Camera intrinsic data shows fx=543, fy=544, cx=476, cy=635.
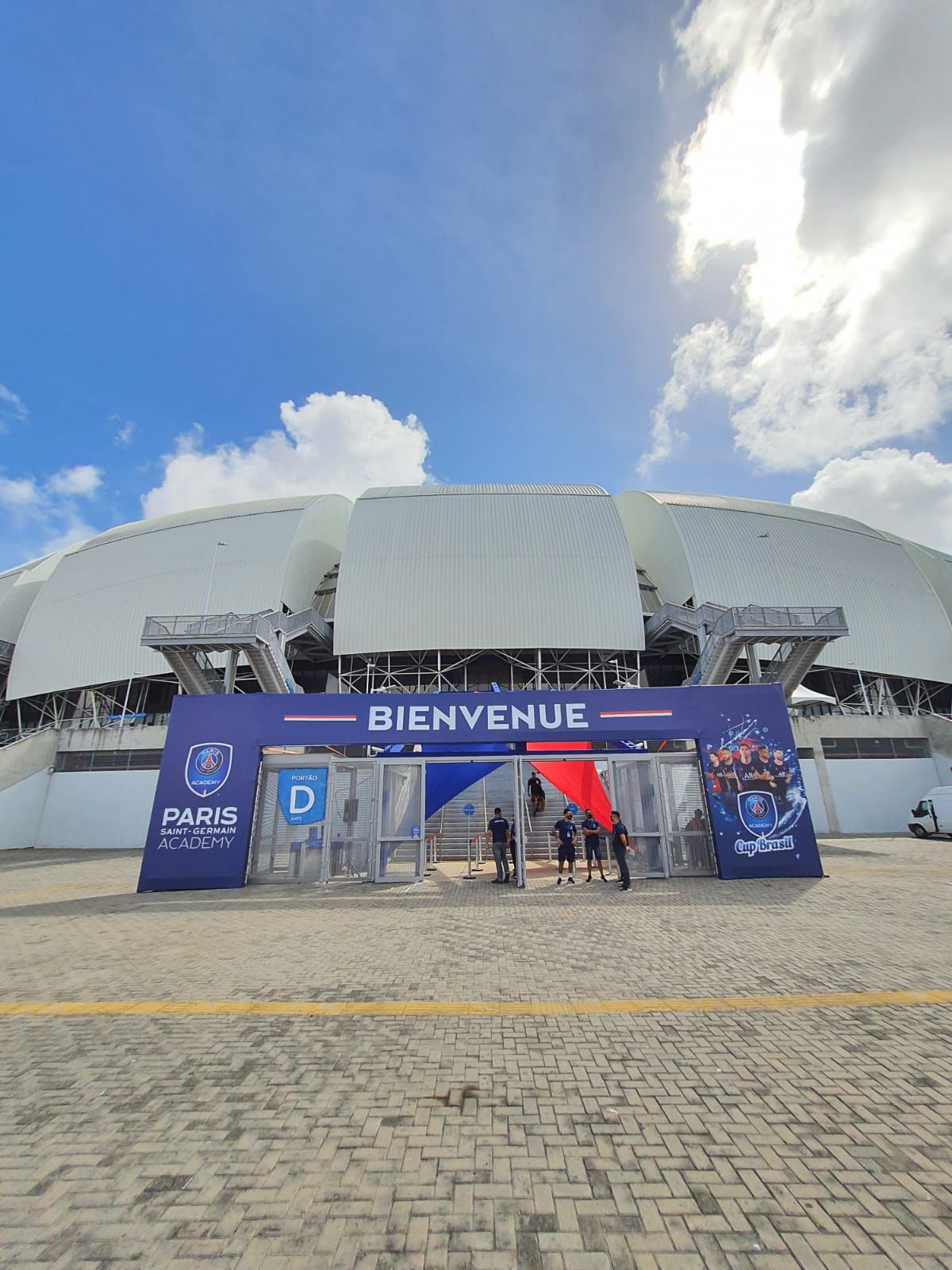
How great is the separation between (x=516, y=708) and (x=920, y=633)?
3480 cm

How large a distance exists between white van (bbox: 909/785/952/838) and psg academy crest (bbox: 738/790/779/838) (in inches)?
512

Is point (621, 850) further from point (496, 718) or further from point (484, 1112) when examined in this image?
point (484, 1112)

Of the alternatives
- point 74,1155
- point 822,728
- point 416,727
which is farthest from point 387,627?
point 74,1155

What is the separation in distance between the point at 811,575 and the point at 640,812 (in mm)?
29247

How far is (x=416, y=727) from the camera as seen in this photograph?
43.7ft

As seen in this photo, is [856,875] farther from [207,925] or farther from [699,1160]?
[207,925]

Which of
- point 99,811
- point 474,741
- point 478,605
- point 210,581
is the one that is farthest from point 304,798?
point 210,581

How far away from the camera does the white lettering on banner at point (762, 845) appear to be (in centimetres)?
1223

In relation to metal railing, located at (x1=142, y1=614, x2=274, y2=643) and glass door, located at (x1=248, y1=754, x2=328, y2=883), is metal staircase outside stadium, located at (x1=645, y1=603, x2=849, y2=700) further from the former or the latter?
metal railing, located at (x1=142, y1=614, x2=274, y2=643)

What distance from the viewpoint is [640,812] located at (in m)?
12.8

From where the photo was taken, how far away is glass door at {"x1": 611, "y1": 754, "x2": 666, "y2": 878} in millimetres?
12523

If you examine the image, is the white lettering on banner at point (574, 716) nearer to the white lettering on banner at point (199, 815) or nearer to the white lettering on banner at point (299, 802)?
the white lettering on banner at point (299, 802)

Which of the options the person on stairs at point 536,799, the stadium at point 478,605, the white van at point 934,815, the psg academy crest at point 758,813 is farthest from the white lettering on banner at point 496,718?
the white van at point 934,815

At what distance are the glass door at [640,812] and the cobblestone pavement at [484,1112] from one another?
17.1 feet
